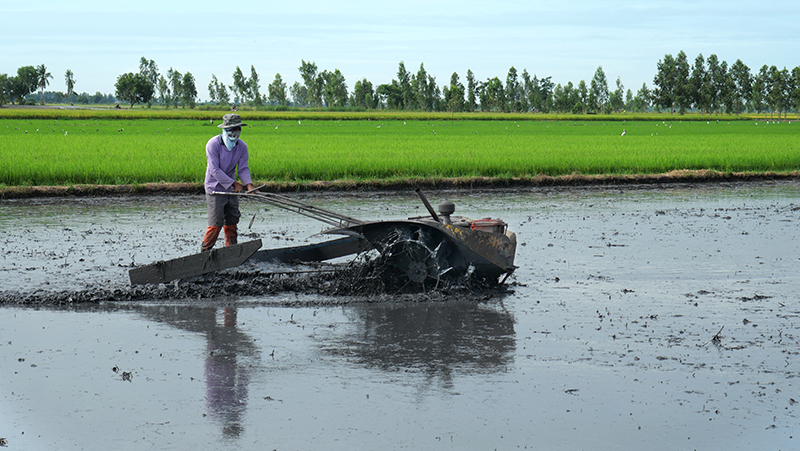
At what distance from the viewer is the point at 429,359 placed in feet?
16.9

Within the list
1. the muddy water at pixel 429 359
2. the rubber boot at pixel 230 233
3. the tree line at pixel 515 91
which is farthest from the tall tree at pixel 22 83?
→ the muddy water at pixel 429 359

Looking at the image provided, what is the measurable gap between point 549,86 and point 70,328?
133 m

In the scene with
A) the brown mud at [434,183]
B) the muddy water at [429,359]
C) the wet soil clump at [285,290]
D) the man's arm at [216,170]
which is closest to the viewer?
the muddy water at [429,359]

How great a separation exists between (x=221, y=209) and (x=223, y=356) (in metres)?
2.70

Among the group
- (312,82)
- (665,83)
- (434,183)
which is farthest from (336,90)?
(434,183)

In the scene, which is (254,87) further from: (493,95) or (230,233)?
(230,233)

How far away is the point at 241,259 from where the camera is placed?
692 centimetres

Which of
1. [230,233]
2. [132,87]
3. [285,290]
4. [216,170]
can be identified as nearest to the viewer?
[285,290]

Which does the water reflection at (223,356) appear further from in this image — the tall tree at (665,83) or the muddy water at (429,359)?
the tall tree at (665,83)

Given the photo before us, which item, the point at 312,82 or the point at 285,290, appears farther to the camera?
the point at 312,82

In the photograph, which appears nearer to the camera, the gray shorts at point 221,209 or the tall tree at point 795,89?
the gray shorts at point 221,209

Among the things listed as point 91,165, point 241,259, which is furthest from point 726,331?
point 91,165

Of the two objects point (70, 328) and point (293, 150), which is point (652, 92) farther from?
point (70, 328)

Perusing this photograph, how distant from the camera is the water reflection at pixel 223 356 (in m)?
4.19
